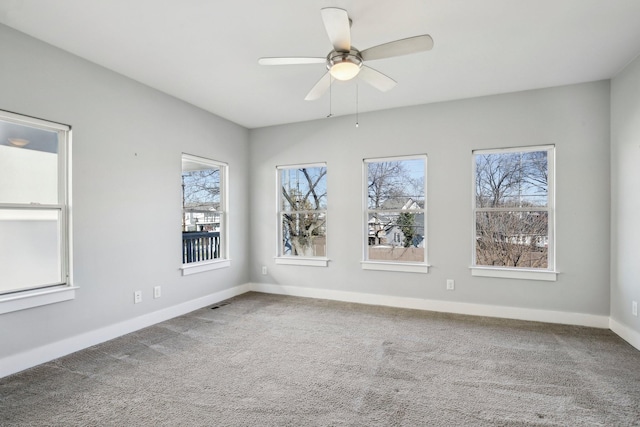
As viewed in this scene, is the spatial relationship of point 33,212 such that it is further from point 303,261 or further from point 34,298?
point 303,261

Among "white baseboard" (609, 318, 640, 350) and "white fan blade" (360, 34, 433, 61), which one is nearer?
"white fan blade" (360, 34, 433, 61)

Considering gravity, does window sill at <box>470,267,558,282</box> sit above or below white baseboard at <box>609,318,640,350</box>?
above

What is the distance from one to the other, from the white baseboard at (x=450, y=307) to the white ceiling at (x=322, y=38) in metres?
2.60

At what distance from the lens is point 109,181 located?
3.30 m

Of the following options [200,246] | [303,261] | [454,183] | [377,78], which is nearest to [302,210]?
[303,261]

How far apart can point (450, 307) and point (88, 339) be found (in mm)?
3984

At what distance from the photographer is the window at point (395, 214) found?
4.43 m

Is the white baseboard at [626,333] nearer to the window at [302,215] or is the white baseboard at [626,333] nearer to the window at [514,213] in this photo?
the window at [514,213]

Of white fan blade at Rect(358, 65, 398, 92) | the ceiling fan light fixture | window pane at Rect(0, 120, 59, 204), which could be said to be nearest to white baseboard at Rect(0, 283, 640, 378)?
window pane at Rect(0, 120, 59, 204)

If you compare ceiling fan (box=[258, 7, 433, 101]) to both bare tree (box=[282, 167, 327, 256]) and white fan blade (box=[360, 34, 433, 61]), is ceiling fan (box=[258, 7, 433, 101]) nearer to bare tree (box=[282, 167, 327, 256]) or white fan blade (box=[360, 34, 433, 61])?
white fan blade (box=[360, 34, 433, 61])

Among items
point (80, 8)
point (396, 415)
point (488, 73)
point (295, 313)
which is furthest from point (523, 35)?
point (295, 313)

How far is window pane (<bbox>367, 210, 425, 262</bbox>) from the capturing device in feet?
14.6

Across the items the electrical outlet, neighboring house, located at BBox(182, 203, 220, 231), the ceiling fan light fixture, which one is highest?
the ceiling fan light fixture

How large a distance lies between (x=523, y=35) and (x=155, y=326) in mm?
4543
